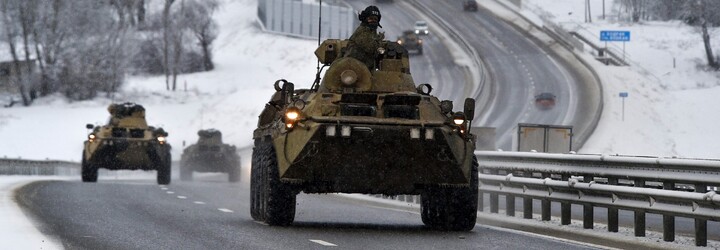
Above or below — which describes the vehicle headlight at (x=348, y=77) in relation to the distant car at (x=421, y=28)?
below

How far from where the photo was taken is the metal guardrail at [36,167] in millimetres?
45875

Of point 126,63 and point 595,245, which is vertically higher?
point 126,63

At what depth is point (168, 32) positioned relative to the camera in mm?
106188

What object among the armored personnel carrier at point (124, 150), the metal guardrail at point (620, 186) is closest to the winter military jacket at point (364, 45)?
the metal guardrail at point (620, 186)

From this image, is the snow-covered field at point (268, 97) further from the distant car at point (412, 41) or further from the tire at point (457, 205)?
the tire at point (457, 205)

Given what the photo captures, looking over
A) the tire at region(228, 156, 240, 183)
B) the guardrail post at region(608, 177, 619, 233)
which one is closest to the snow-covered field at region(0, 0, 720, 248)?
the tire at region(228, 156, 240, 183)

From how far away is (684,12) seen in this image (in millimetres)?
103938

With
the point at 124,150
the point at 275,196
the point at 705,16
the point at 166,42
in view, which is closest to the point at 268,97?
the point at 166,42

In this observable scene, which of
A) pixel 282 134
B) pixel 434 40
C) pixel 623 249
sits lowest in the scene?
pixel 623 249

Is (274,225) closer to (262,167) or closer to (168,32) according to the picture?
(262,167)

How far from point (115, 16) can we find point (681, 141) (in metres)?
64.3

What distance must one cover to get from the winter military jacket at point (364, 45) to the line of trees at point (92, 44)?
7444 centimetres

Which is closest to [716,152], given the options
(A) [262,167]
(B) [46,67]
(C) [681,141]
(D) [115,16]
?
(C) [681,141]

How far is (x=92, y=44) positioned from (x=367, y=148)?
83.1 metres
